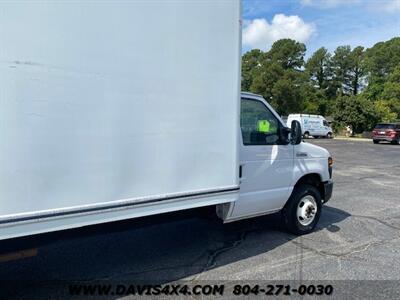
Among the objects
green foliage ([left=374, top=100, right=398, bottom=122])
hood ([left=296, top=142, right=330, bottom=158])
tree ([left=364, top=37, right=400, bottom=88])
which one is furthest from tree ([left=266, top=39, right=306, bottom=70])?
hood ([left=296, top=142, right=330, bottom=158])

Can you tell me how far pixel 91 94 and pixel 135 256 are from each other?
2.45 metres

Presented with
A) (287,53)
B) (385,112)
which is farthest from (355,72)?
(385,112)

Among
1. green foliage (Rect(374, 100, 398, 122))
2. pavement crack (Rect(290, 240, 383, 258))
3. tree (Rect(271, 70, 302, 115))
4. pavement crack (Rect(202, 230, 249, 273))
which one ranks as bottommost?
pavement crack (Rect(290, 240, 383, 258))

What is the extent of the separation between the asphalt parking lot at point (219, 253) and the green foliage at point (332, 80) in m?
41.9

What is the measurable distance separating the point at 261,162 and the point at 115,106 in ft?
7.34

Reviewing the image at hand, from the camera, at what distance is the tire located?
17.0 feet

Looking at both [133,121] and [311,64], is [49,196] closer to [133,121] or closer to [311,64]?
[133,121]

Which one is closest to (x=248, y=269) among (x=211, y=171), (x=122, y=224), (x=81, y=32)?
(x=211, y=171)

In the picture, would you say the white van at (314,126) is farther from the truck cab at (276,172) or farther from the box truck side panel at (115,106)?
the box truck side panel at (115,106)

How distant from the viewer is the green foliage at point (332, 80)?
150ft

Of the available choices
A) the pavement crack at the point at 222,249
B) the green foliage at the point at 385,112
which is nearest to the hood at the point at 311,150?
the pavement crack at the point at 222,249

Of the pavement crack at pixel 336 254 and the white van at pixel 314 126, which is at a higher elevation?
the white van at pixel 314 126

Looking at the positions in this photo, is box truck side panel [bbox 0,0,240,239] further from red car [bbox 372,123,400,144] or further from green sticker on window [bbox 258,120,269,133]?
red car [bbox 372,123,400,144]

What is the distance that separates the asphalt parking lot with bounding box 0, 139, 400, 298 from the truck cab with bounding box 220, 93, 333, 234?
0.47 m
